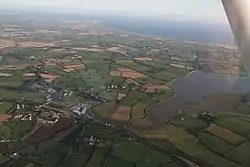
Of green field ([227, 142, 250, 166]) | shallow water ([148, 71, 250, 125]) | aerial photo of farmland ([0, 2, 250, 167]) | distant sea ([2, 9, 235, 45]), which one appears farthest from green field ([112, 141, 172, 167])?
distant sea ([2, 9, 235, 45])

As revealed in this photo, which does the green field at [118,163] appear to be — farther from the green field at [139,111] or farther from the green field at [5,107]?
the green field at [5,107]

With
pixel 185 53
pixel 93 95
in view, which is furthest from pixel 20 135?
pixel 185 53

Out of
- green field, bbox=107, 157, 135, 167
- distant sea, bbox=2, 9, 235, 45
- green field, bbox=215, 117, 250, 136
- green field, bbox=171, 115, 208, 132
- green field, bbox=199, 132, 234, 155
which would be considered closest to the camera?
distant sea, bbox=2, 9, 235, 45

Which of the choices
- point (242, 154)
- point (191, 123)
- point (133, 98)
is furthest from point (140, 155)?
point (133, 98)

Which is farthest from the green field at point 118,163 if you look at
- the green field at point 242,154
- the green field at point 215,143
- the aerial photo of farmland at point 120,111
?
the green field at point 242,154

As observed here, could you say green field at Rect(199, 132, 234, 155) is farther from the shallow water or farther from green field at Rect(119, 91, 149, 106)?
green field at Rect(119, 91, 149, 106)

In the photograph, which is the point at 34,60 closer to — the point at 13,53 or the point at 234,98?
the point at 13,53

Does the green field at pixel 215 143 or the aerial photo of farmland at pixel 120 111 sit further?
the green field at pixel 215 143

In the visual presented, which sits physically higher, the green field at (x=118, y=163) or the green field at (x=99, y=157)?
the green field at (x=118, y=163)

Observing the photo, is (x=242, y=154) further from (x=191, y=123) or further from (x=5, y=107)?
(x=5, y=107)
